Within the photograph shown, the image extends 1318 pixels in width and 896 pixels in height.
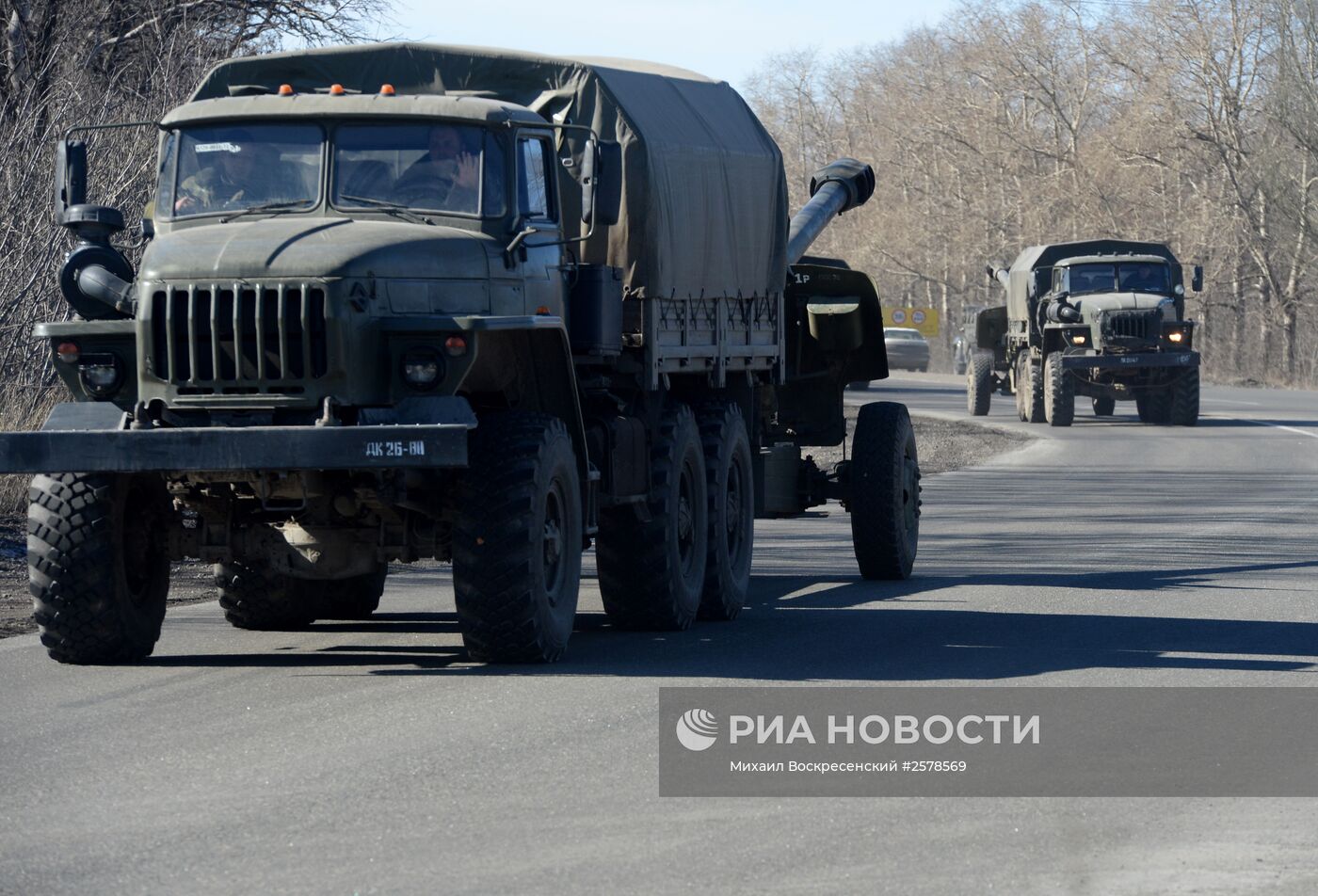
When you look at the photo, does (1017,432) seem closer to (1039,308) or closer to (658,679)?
(1039,308)

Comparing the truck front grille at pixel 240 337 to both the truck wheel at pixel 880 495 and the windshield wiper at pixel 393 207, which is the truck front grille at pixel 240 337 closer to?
the windshield wiper at pixel 393 207

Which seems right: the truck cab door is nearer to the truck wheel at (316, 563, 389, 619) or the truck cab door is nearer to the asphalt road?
the asphalt road

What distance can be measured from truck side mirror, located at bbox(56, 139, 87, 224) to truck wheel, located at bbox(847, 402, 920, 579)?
18.2ft

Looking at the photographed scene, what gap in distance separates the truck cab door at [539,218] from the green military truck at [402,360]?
2cm

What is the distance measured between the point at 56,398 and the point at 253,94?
9.69 metres

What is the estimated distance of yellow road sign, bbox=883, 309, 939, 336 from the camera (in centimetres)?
7050

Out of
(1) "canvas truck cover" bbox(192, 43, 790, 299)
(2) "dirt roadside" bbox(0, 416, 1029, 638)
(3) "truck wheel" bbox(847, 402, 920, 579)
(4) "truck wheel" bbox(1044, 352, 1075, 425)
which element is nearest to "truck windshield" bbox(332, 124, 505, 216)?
(1) "canvas truck cover" bbox(192, 43, 790, 299)

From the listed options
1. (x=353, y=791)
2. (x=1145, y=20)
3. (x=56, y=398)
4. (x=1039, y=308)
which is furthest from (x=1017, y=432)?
(x=1145, y=20)

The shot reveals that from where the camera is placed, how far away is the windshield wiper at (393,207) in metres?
9.97

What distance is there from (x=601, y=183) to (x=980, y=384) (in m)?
29.4

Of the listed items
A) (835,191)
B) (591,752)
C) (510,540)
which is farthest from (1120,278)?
(591,752)

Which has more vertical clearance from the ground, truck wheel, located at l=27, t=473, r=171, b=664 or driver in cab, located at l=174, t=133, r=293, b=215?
driver in cab, located at l=174, t=133, r=293, b=215

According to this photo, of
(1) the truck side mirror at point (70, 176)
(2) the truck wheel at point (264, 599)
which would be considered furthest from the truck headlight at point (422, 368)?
(2) the truck wheel at point (264, 599)

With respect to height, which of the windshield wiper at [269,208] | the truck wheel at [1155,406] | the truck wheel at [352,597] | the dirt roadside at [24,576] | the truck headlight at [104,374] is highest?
the windshield wiper at [269,208]
